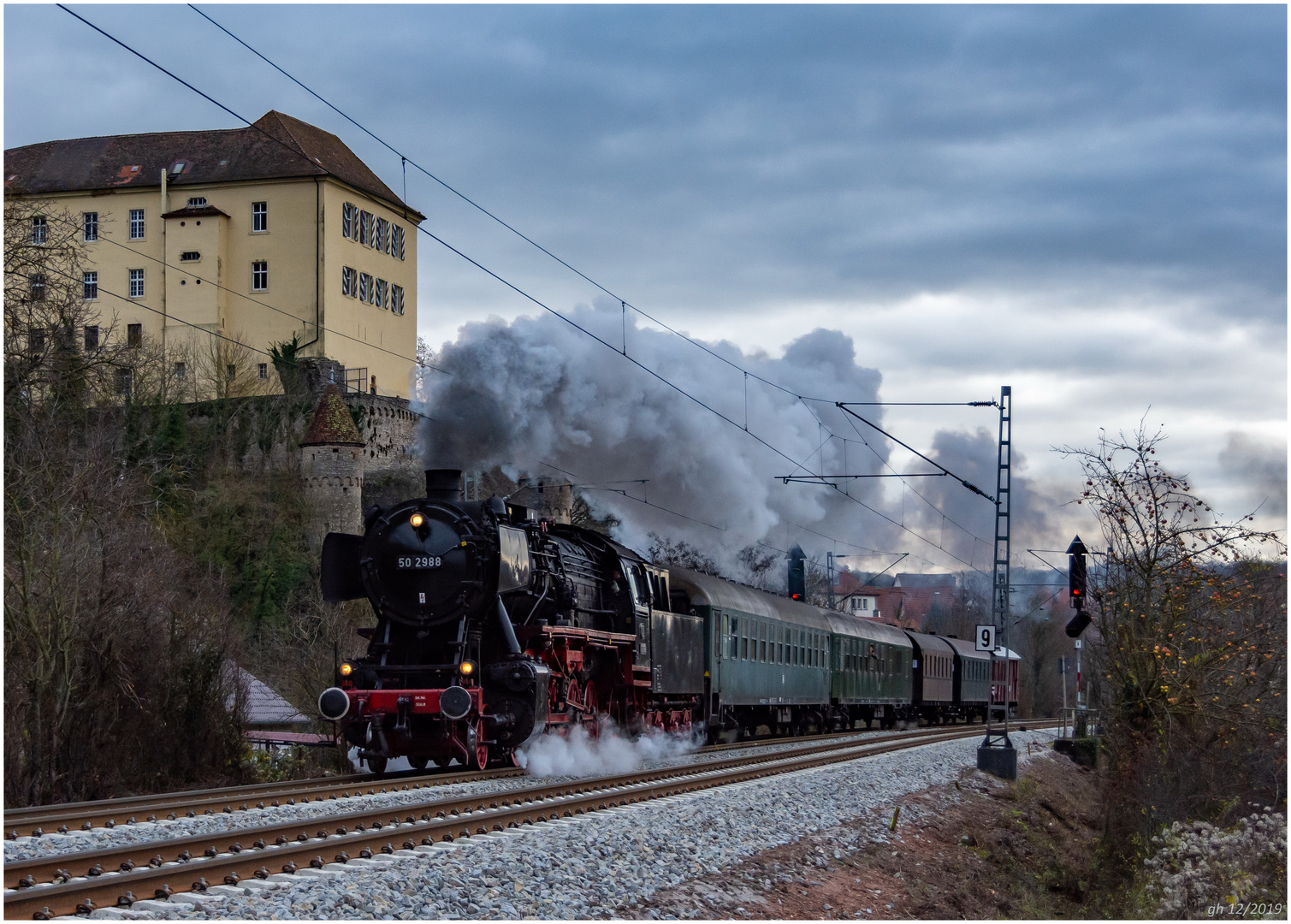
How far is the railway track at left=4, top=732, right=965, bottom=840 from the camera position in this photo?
11.5 meters

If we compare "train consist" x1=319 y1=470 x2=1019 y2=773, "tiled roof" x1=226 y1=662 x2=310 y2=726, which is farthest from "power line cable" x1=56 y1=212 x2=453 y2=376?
"train consist" x1=319 y1=470 x2=1019 y2=773

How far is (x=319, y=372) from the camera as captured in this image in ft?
206

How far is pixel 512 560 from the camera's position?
17.5m

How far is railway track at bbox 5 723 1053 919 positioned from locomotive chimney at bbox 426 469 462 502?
14.5 feet

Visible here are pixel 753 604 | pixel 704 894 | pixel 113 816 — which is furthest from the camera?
pixel 753 604

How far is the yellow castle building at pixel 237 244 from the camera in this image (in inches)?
2581

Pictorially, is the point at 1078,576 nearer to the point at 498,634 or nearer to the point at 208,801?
the point at 498,634

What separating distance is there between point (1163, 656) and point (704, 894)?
37.0 ft

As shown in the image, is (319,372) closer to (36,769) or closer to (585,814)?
(36,769)

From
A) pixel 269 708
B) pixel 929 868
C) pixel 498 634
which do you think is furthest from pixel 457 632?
pixel 269 708

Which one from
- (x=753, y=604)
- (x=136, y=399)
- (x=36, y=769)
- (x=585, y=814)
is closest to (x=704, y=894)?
(x=585, y=814)

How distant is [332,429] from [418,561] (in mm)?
44042

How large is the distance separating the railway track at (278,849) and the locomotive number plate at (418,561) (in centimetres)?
326

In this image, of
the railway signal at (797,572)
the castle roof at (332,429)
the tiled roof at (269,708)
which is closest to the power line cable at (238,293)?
the castle roof at (332,429)
